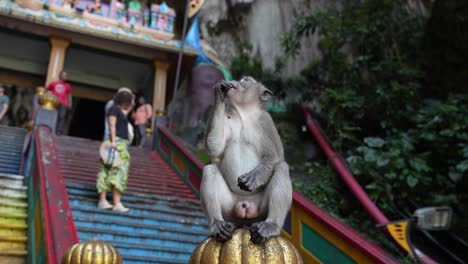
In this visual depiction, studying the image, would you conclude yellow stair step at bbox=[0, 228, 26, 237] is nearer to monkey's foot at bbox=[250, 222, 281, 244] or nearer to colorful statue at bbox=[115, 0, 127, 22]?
monkey's foot at bbox=[250, 222, 281, 244]

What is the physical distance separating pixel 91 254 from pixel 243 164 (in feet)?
2.86

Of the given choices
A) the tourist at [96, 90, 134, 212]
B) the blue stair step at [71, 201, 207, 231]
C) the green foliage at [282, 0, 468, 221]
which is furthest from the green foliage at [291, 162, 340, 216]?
the tourist at [96, 90, 134, 212]

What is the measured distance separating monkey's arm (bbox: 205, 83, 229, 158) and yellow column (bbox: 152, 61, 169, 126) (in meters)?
9.00

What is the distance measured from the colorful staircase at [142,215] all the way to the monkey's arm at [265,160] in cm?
220

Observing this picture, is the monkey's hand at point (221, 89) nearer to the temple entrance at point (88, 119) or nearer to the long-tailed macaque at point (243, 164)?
the long-tailed macaque at point (243, 164)

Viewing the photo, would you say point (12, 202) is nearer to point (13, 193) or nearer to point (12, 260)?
point (13, 193)

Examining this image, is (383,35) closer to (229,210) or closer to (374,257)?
(374,257)

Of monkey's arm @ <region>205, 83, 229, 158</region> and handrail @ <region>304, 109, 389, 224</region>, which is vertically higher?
monkey's arm @ <region>205, 83, 229, 158</region>

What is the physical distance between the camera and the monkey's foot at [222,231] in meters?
1.72

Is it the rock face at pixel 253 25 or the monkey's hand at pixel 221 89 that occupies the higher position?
the rock face at pixel 253 25

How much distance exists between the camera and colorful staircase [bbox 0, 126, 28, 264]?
3.91 metres

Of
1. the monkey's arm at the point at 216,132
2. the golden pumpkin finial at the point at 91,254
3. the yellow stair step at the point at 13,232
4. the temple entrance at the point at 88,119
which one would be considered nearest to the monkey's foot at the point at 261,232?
the monkey's arm at the point at 216,132

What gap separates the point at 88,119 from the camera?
57.2ft

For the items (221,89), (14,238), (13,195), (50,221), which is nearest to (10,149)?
(13,195)
